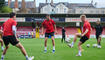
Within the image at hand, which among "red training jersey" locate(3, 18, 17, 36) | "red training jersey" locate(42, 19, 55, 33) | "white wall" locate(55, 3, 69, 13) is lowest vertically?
"white wall" locate(55, 3, 69, 13)

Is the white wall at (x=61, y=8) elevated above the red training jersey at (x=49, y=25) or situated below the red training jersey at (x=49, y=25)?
below

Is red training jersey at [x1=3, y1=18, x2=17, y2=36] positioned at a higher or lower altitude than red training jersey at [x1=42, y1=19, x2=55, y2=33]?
higher

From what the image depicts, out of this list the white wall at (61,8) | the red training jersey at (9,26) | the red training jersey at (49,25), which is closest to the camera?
the red training jersey at (9,26)

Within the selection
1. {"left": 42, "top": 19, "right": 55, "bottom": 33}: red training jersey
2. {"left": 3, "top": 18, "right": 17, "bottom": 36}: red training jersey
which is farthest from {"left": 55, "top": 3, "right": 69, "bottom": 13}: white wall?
{"left": 3, "top": 18, "right": 17, "bottom": 36}: red training jersey

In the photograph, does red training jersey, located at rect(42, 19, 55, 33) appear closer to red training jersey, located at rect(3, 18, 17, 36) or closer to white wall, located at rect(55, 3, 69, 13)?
red training jersey, located at rect(3, 18, 17, 36)

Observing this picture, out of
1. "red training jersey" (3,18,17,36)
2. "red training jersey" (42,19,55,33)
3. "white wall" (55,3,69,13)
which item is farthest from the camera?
"white wall" (55,3,69,13)

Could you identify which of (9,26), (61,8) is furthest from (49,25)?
(61,8)

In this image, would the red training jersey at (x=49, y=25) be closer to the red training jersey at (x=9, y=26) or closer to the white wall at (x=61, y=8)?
the red training jersey at (x=9, y=26)

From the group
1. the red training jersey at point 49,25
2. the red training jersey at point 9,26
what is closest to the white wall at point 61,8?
the red training jersey at point 49,25

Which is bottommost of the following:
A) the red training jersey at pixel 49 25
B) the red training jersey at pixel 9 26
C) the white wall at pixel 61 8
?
the white wall at pixel 61 8

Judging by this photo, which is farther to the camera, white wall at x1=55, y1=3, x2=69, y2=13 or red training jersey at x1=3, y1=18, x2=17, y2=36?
white wall at x1=55, y1=3, x2=69, y2=13

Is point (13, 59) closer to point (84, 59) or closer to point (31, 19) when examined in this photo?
point (84, 59)

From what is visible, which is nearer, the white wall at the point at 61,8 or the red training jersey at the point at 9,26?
the red training jersey at the point at 9,26

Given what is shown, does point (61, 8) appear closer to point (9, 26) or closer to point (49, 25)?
point (49, 25)
